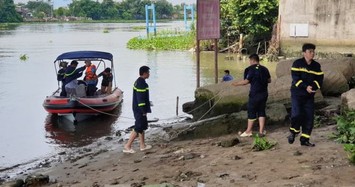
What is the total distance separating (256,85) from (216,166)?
2.38m

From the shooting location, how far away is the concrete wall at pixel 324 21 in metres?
30.6

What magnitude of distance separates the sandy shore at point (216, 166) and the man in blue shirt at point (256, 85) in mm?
438

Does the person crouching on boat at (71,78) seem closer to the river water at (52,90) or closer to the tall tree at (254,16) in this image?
the river water at (52,90)

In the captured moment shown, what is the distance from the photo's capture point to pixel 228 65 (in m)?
33.0

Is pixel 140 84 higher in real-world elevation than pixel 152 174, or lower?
higher


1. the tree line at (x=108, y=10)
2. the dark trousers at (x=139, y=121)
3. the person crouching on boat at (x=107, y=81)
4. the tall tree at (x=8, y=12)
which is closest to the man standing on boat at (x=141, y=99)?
the dark trousers at (x=139, y=121)

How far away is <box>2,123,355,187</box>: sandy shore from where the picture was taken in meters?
6.33

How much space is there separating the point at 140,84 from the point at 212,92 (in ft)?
14.0

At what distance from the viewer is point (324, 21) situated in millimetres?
31125

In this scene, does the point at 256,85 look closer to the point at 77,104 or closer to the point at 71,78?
the point at 77,104

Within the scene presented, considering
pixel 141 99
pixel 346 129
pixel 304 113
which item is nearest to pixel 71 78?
pixel 141 99

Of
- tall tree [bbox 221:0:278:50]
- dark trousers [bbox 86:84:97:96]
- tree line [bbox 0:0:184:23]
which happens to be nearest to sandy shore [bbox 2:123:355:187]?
dark trousers [bbox 86:84:97:96]

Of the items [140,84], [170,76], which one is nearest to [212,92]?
[140,84]

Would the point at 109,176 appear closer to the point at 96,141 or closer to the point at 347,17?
the point at 96,141
